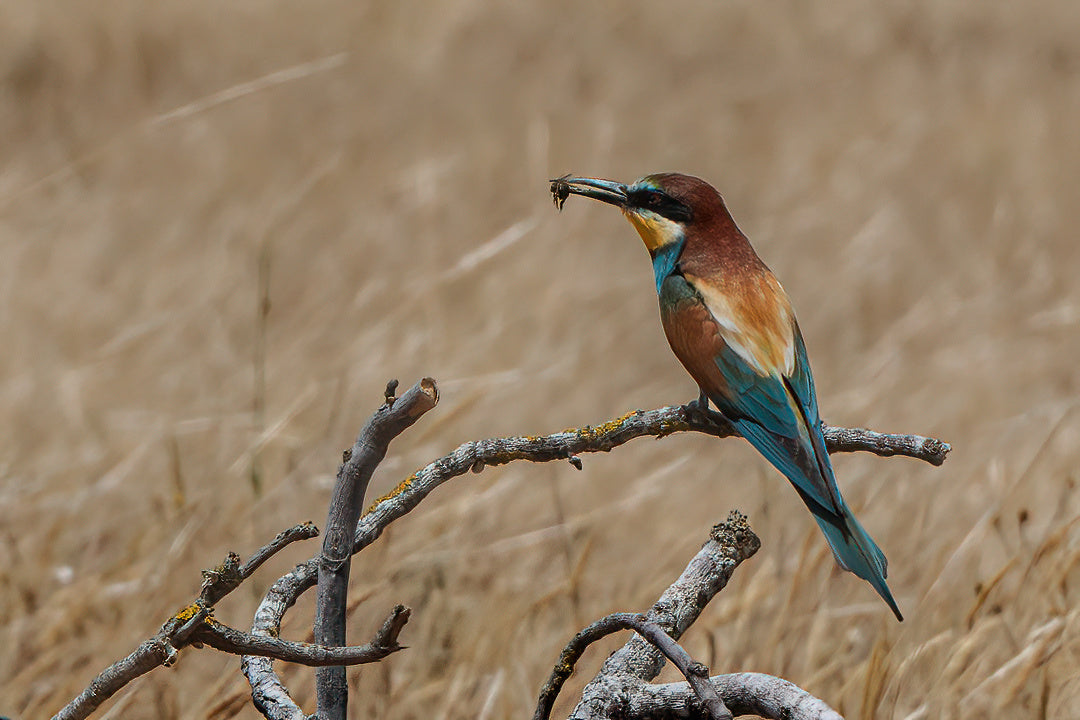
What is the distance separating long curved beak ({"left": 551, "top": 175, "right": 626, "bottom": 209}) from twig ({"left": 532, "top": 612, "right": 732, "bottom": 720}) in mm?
608

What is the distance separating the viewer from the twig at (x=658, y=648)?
98 centimetres

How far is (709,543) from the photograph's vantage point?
4.21ft

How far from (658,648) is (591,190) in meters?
0.82

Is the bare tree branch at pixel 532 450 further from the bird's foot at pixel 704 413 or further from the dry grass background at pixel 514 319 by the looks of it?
the dry grass background at pixel 514 319

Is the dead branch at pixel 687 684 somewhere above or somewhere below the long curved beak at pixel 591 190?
below

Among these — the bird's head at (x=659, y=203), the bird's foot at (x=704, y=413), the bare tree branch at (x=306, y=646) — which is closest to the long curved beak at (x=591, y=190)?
the bird's head at (x=659, y=203)

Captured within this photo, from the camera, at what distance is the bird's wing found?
4.94ft

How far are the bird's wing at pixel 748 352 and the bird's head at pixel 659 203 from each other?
88 mm

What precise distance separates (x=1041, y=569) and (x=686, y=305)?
134cm

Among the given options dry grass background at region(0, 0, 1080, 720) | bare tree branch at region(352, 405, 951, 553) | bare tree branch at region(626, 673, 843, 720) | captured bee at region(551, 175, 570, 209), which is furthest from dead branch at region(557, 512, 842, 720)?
dry grass background at region(0, 0, 1080, 720)

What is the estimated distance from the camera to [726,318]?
1.62 m

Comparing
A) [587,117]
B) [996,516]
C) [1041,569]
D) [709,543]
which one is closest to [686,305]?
[709,543]

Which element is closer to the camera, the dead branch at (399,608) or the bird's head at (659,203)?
the dead branch at (399,608)

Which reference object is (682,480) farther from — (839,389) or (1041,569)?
(1041,569)
